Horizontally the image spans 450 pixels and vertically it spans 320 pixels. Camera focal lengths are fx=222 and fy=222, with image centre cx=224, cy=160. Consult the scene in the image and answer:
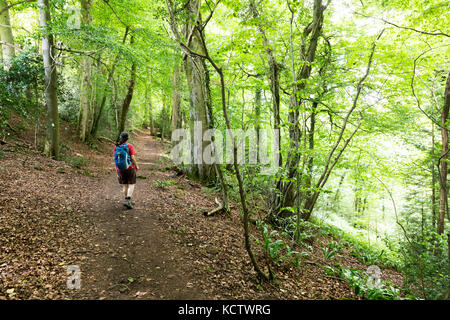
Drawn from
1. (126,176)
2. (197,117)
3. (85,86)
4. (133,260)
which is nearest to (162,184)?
(126,176)

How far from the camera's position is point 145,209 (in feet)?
20.1

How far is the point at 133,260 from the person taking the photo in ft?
12.6

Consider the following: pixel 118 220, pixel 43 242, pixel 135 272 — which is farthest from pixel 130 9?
pixel 135 272

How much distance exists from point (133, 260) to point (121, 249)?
46 cm

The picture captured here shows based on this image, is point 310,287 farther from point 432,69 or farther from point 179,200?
point 432,69

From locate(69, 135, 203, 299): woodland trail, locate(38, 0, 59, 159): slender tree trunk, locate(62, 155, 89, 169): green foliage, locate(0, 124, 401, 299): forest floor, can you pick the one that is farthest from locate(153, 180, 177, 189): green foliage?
locate(38, 0, 59, 159): slender tree trunk

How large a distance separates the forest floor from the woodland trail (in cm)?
1

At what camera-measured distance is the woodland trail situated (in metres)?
3.18

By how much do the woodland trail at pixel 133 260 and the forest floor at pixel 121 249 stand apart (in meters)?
0.01

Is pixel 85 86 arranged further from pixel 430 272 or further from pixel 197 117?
pixel 430 272

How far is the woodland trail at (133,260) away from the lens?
318cm

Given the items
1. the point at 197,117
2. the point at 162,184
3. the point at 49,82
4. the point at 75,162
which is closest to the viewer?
the point at 49,82

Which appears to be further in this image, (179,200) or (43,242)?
(179,200)

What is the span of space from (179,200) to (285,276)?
4.18 meters
